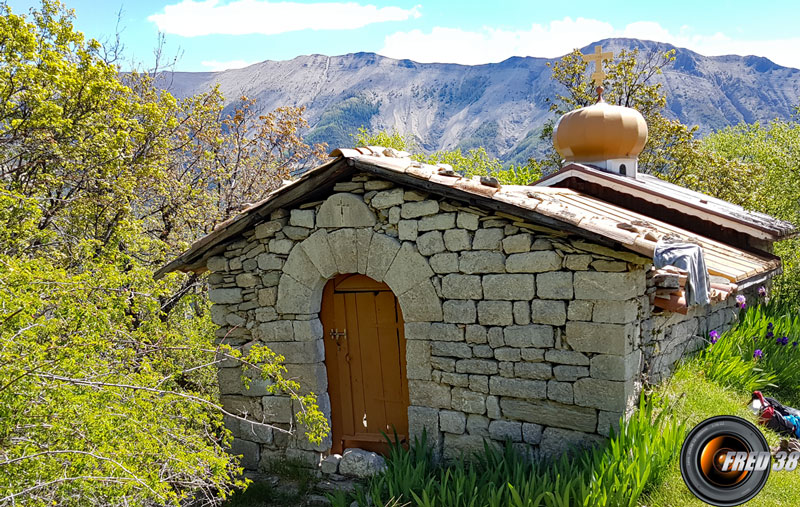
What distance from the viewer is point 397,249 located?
5633 mm

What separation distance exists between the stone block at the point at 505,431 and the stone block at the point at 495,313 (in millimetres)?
926

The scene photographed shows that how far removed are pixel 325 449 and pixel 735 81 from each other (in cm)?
15857

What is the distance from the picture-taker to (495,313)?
5250mm

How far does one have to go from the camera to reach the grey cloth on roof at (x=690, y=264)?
484 cm

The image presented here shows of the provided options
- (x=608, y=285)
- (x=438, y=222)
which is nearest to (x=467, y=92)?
(x=438, y=222)

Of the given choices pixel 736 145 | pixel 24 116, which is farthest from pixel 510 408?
pixel 736 145

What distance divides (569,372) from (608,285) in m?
0.84

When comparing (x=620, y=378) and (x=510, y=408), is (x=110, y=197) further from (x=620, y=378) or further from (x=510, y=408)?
(x=620, y=378)

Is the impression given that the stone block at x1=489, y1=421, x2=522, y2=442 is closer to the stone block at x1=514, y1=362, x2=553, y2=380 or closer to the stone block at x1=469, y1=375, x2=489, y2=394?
the stone block at x1=469, y1=375, x2=489, y2=394

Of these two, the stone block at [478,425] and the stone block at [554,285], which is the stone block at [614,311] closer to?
the stone block at [554,285]

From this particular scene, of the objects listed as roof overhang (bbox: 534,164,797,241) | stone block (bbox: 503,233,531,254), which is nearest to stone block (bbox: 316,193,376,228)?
stone block (bbox: 503,233,531,254)

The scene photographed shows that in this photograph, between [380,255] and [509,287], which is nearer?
[509,287]

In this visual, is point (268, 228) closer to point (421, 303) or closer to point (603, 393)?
point (421, 303)

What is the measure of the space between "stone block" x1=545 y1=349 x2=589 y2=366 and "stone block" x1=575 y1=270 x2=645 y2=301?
0.50 m
